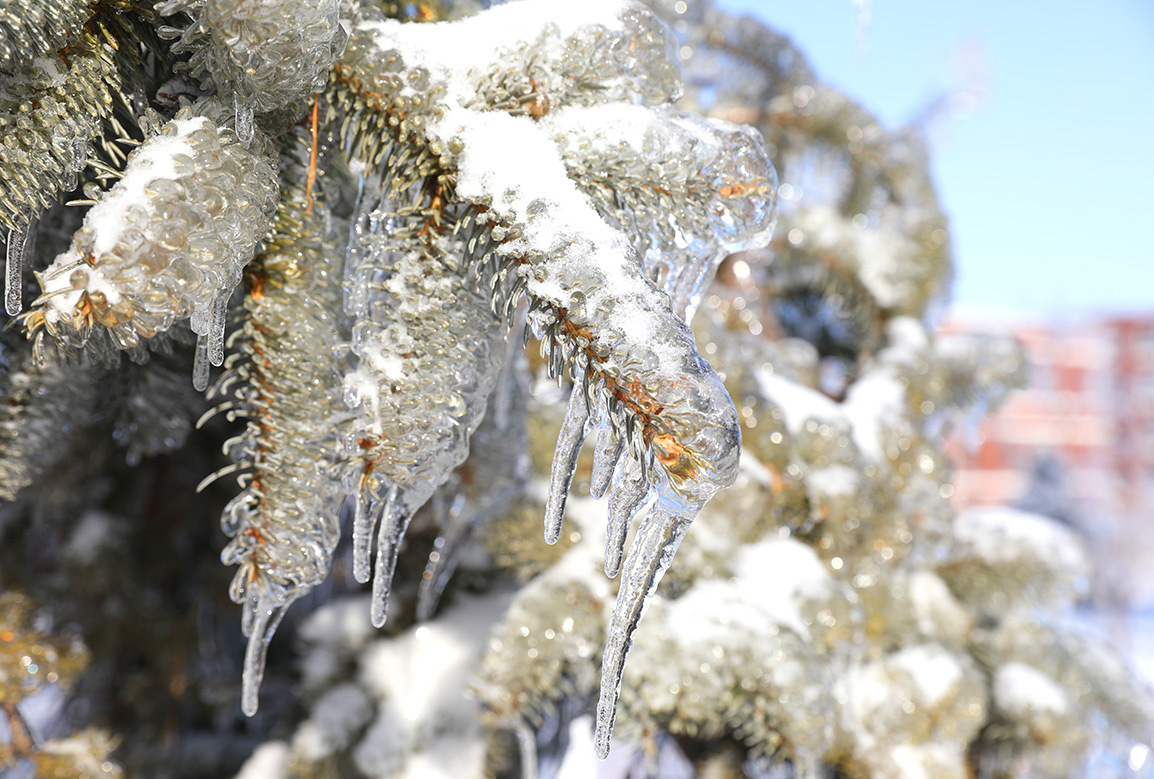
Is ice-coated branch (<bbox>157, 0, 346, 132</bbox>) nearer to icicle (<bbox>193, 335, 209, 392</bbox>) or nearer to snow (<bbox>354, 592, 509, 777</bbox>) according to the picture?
icicle (<bbox>193, 335, 209, 392</bbox>)

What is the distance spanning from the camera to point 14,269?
1.38 feet

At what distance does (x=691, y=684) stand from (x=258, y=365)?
20.1 inches

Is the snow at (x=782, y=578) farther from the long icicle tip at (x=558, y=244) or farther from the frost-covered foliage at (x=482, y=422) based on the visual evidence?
the long icicle tip at (x=558, y=244)

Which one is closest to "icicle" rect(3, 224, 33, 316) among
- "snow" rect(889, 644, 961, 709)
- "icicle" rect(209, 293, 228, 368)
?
"icicle" rect(209, 293, 228, 368)

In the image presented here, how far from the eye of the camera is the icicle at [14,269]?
41 cm

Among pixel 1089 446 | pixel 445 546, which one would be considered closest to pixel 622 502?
pixel 445 546

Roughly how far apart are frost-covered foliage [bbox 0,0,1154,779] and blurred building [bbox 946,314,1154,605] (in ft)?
22.3

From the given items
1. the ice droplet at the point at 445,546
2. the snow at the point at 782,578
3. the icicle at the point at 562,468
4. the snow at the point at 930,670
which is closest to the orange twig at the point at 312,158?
the icicle at the point at 562,468

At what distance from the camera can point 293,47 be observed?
0.39m

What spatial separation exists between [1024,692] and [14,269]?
4.47ft

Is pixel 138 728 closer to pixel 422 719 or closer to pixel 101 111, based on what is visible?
pixel 422 719

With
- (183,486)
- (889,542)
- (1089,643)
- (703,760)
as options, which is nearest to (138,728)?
(183,486)

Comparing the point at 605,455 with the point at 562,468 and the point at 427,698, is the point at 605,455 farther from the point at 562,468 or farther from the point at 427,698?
the point at 427,698

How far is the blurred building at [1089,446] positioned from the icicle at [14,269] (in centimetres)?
806
